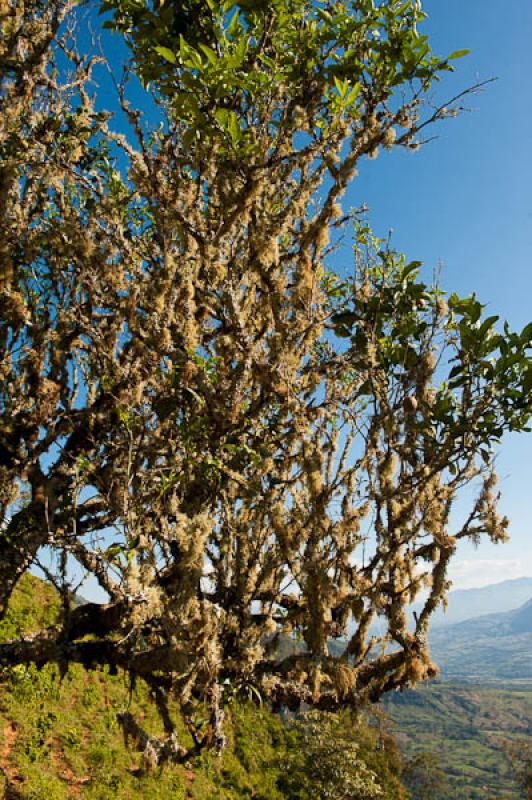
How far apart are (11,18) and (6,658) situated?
8.07 m

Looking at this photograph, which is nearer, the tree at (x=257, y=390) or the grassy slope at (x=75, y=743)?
the tree at (x=257, y=390)

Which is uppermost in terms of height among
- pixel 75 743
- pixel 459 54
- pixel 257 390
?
pixel 459 54

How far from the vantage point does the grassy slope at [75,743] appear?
1473 cm

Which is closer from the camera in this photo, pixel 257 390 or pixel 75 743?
pixel 257 390

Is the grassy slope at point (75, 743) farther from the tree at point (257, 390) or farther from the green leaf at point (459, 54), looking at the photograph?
the green leaf at point (459, 54)

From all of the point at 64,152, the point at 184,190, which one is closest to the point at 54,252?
the point at 64,152

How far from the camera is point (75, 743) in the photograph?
1730cm

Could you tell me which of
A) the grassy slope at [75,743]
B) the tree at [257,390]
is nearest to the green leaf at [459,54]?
the tree at [257,390]

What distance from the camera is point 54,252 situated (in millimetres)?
6504

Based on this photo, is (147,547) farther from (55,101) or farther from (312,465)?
(55,101)

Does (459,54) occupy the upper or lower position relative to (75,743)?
upper

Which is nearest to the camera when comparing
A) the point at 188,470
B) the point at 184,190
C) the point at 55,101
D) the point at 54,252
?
the point at 188,470

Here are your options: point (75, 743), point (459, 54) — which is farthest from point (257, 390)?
point (75, 743)

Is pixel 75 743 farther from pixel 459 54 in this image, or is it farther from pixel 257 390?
pixel 459 54
